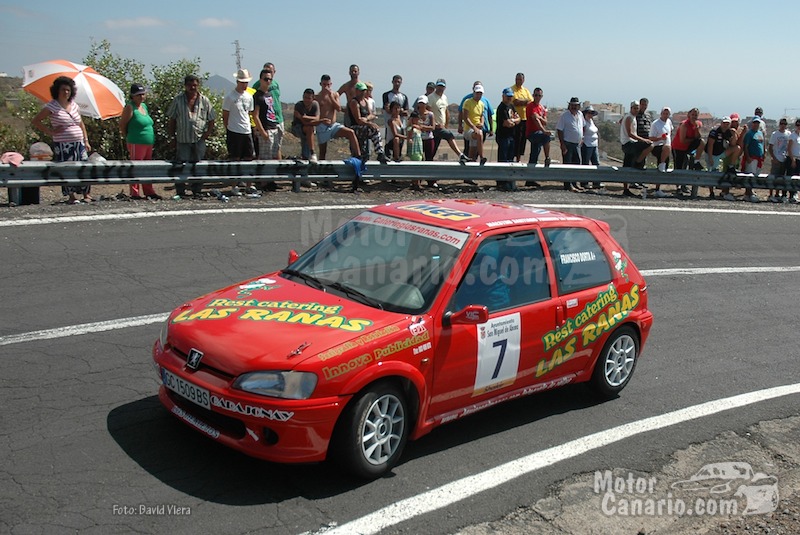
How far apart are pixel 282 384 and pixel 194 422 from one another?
701 millimetres

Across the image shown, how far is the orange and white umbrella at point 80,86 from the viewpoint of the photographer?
42.0 feet

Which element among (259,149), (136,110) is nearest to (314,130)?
(259,149)

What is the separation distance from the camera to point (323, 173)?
13.7 m

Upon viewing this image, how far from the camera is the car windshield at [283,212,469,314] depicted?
5.49m

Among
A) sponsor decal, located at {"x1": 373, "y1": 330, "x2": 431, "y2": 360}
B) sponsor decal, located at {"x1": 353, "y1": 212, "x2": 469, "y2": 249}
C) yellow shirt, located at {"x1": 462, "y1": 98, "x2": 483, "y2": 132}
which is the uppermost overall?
yellow shirt, located at {"x1": 462, "y1": 98, "x2": 483, "y2": 132}

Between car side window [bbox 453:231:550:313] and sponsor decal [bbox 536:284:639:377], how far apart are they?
1.15 ft

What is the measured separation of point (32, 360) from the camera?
20.7ft

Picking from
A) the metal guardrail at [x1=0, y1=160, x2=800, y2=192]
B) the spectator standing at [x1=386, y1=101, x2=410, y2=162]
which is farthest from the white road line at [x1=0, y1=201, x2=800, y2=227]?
the spectator standing at [x1=386, y1=101, x2=410, y2=162]

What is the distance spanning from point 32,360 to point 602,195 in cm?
1255

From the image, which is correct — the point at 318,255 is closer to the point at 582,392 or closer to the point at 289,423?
the point at 289,423

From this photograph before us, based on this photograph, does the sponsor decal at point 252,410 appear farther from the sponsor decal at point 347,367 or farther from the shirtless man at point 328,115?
the shirtless man at point 328,115

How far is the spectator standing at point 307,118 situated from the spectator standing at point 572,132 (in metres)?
5.50

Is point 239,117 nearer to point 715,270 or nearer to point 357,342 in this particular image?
point 715,270

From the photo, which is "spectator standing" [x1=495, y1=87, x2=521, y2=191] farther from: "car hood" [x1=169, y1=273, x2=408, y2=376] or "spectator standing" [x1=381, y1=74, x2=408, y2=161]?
"car hood" [x1=169, y1=273, x2=408, y2=376]
